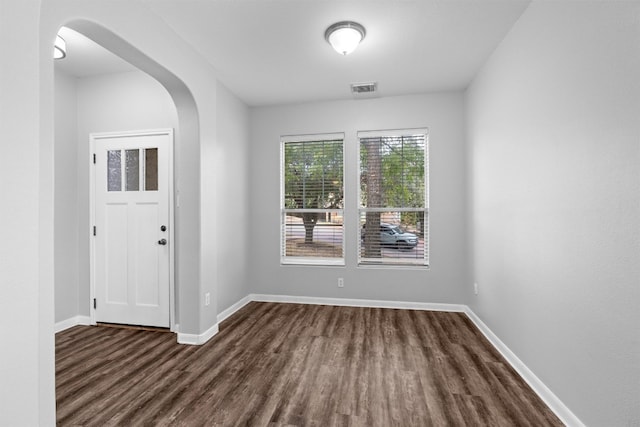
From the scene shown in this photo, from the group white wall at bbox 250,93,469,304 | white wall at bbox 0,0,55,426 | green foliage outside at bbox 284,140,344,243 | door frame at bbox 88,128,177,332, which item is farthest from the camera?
green foliage outside at bbox 284,140,344,243

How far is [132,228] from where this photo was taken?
3518 millimetres

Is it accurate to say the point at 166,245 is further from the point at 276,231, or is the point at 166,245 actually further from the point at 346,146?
the point at 346,146

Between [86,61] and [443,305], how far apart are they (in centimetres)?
485

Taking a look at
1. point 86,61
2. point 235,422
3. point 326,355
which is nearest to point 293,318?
point 326,355

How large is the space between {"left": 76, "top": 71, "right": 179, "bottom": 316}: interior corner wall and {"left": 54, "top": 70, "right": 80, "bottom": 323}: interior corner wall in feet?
0.15

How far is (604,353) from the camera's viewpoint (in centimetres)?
158

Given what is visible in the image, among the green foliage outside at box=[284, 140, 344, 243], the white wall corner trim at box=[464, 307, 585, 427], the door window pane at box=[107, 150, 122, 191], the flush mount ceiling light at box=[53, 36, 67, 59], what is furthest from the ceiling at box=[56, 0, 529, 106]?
the white wall corner trim at box=[464, 307, 585, 427]

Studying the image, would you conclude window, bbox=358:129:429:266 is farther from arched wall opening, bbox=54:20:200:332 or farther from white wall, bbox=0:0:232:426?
white wall, bbox=0:0:232:426

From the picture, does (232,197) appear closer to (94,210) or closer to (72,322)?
(94,210)

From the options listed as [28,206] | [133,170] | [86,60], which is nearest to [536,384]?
[28,206]

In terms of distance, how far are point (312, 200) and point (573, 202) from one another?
3.07 meters

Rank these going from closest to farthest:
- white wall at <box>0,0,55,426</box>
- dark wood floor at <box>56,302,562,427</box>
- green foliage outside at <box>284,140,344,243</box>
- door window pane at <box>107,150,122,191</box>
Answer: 1. white wall at <box>0,0,55,426</box>
2. dark wood floor at <box>56,302,562,427</box>
3. door window pane at <box>107,150,122,191</box>
4. green foliage outside at <box>284,140,344,243</box>

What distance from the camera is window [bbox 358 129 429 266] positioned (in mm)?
4176

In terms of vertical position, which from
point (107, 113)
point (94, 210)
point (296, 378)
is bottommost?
point (296, 378)
